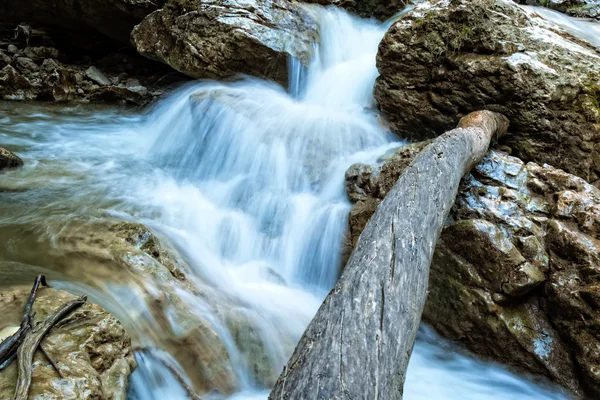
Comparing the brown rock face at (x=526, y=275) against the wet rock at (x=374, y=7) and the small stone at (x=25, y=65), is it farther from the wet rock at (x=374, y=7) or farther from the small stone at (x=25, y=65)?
the small stone at (x=25, y=65)

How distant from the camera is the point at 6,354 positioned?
219cm

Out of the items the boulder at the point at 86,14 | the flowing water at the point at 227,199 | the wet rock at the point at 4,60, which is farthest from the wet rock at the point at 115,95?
the wet rock at the point at 4,60

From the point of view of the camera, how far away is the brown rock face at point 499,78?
5062mm

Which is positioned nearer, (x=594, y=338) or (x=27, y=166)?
(x=594, y=338)

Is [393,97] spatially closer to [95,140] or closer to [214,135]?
[214,135]

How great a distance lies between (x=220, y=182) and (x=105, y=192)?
1.70 m

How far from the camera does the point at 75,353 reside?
94.3 inches

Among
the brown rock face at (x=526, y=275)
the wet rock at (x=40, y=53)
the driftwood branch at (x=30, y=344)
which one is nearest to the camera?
the driftwood branch at (x=30, y=344)

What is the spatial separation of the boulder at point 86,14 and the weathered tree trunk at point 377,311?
393 inches

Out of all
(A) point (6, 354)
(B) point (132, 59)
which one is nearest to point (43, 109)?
(B) point (132, 59)

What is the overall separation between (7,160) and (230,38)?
4.43m

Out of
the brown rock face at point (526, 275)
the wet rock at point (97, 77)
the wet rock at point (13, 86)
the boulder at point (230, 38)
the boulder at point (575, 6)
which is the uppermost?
the boulder at point (575, 6)

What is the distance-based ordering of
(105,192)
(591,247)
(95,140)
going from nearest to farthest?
(591,247) < (105,192) < (95,140)

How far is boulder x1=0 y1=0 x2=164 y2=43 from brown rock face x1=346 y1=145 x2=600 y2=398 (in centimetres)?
973
